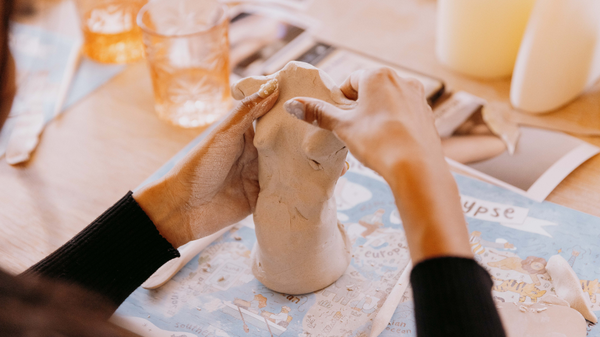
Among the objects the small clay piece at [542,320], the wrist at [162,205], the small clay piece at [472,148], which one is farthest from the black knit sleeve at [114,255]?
the small clay piece at [472,148]

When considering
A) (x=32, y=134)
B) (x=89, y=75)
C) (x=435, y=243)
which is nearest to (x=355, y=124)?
(x=435, y=243)

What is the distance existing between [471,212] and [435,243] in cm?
44

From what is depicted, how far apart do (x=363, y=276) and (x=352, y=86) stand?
0.33 m

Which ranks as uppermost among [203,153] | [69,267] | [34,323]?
[34,323]

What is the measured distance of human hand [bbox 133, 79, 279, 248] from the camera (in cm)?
72

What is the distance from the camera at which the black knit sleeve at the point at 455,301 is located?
0.49m

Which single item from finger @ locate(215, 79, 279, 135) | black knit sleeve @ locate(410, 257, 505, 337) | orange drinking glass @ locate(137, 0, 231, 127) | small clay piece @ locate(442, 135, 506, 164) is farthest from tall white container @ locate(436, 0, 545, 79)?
black knit sleeve @ locate(410, 257, 505, 337)

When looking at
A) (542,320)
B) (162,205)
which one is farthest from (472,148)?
(162,205)

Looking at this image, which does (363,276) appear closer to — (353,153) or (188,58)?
(353,153)

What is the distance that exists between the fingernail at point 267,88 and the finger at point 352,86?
3.9 inches

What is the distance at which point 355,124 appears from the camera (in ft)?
1.85

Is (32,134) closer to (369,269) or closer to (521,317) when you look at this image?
(369,269)

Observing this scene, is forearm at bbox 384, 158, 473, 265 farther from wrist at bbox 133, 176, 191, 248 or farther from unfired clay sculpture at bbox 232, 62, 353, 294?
wrist at bbox 133, 176, 191, 248

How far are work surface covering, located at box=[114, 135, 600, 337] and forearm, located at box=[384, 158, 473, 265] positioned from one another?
0.85 feet
